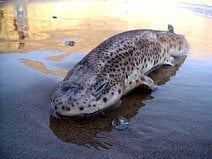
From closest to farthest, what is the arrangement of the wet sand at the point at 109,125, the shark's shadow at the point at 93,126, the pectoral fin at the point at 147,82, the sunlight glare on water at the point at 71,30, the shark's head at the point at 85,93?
the wet sand at the point at 109,125
the shark's shadow at the point at 93,126
the shark's head at the point at 85,93
the pectoral fin at the point at 147,82
the sunlight glare on water at the point at 71,30

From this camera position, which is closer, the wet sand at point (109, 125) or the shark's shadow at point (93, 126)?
the wet sand at point (109, 125)

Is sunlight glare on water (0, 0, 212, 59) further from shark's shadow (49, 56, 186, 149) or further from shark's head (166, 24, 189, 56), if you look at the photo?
shark's shadow (49, 56, 186, 149)

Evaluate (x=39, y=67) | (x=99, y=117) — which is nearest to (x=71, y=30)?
(x=39, y=67)

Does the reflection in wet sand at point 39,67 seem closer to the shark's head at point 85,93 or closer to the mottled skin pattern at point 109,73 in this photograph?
the mottled skin pattern at point 109,73

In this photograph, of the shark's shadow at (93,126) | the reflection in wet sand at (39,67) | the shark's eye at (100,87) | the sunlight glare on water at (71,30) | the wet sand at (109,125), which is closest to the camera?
the wet sand at (109,125)

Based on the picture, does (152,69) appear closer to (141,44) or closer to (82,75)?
(141,44)

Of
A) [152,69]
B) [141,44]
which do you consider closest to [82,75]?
[141,44]

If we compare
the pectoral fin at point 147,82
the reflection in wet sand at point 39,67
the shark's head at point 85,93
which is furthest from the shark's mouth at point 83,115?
the reflection in wet sand at point 39,67
